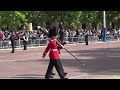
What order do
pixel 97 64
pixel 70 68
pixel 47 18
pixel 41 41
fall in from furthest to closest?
pixel 47 18 < pixel 41 41 < pixel 97 64 < pixel 70 68

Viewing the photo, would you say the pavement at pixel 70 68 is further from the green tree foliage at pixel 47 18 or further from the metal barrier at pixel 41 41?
the green tree foliage at pixel 47 18

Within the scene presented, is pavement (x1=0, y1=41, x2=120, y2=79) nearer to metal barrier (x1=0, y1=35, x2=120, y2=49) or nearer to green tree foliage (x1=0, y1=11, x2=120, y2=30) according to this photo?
metal barrier (x1=0, y1=35, x2=120, y2=49)

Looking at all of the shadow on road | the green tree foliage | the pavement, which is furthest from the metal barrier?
the shadow on road

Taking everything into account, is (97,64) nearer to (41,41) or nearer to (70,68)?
(70,68)

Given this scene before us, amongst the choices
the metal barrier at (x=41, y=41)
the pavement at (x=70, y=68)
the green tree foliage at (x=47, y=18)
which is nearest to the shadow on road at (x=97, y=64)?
the pavement at (x=70, y=68)

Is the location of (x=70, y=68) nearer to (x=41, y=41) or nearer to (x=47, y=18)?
(x=41, y=41)

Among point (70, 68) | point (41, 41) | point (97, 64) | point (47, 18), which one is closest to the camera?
point (70, 68)

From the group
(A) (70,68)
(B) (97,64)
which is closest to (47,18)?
(B) (97,64)

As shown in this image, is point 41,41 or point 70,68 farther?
point 41,41

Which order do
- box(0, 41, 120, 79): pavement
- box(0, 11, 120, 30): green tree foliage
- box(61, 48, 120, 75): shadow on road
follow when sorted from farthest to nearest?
1. box(0, 11, 120, 30): green tree foliage
2. box(61, 48, 120, 75): shadow on road
3. box(0, 41, 120, 79): pavement

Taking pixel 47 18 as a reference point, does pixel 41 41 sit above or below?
below

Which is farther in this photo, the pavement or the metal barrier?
the metal barrier
